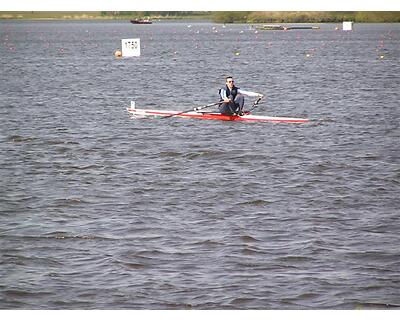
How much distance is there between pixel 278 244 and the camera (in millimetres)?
9344

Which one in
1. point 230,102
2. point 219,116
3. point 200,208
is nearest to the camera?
point 200,208

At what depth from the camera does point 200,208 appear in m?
11.7

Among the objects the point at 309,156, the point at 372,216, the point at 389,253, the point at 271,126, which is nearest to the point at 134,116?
the point at 271,126

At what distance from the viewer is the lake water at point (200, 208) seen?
761cm

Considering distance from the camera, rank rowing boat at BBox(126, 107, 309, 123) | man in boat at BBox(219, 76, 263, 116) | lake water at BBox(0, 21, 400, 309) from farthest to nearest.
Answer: rowing boat at BBox(126, 107, 309, 123)
man in boat at BBox(219, 76, 263, 116)
lake water at BBox(0, 21, 400, 309)

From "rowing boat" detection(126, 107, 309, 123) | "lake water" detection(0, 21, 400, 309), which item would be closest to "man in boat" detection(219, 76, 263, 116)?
"rowing boat" detection(126, 107, 309, 123)

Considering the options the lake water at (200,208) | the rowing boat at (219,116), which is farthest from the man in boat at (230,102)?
the lake water at (200,208)

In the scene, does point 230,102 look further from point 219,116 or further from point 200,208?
point 200,208

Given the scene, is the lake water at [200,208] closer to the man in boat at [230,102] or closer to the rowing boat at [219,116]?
the rowing boat at [219,116]

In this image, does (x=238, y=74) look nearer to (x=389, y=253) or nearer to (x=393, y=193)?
(x=393, y=193)

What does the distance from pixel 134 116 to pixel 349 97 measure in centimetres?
1018

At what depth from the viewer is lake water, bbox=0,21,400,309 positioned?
7609mm

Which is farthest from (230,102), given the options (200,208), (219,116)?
(200,208)

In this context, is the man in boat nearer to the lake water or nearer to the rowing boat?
the rowing boat
